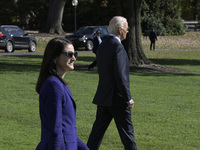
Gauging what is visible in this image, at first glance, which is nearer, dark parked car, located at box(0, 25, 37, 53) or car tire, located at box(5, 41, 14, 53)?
dark parked car, located at box(0, 25, 37, 53)

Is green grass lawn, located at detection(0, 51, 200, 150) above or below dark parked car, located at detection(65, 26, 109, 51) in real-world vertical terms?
above

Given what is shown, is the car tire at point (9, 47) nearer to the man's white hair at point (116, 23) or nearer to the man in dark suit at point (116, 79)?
the man in dark suit at point (116, 79)

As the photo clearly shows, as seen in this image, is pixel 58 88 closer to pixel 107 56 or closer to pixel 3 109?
pixel 107 56

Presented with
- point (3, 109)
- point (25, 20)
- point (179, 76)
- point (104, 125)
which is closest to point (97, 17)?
point (25, 20)

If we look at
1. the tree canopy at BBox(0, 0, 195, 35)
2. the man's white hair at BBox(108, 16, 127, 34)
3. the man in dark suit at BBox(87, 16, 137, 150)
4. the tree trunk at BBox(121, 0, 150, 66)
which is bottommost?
the tree canopy at BBox(0, 0, 195, 35)

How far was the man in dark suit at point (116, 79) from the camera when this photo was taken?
616cm

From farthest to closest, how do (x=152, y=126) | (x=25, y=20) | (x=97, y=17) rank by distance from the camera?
(x=25, y=20) → (x=97, y=17) → (x=152, y=126)

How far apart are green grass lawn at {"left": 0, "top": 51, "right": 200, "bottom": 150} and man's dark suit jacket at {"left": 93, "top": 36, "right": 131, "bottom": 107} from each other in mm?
1811

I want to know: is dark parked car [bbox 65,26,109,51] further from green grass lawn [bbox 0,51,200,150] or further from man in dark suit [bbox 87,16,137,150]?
man in dark suit [bbox 87,16,137,150]

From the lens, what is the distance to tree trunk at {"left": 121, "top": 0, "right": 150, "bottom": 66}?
22.8 metres

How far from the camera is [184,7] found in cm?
7962

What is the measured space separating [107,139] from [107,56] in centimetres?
271

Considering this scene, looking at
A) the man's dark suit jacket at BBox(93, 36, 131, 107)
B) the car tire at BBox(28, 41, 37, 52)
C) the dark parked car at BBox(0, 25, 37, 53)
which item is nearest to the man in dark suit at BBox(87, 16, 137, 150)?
the man's dark suit jacket at BBox(93, 36, 131, 107)

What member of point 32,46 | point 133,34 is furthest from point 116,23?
point 32,46
